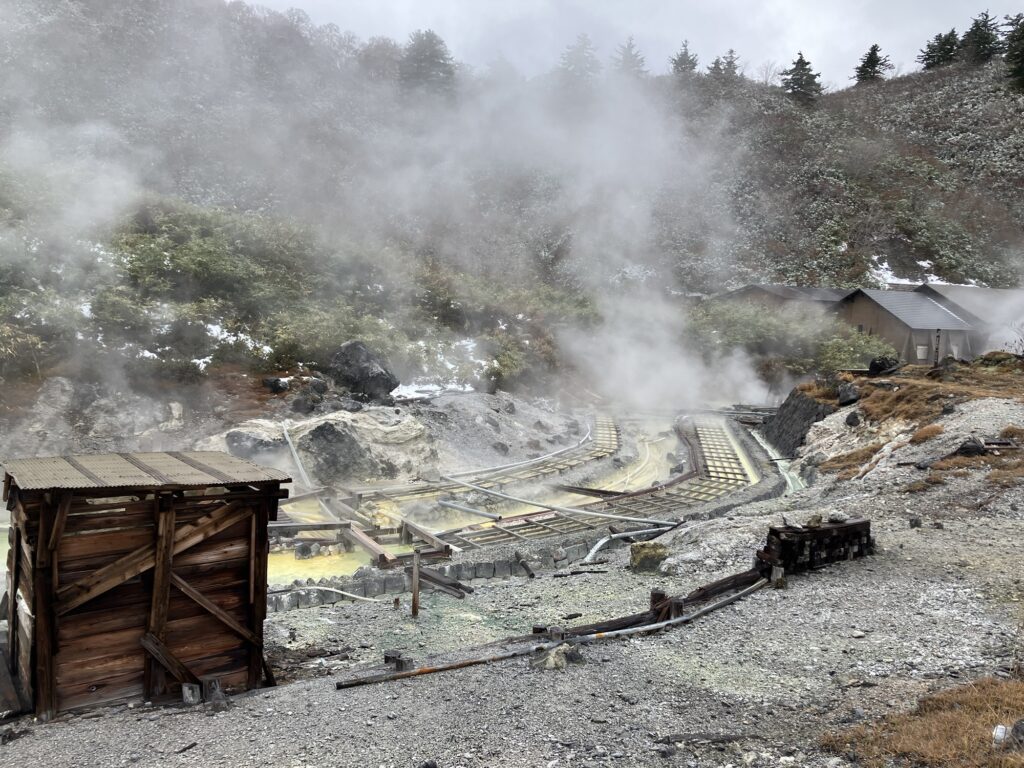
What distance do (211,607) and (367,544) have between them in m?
6.48

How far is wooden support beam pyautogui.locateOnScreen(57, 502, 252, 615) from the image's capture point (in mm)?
6000

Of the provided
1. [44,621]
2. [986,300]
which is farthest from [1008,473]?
[986,300]

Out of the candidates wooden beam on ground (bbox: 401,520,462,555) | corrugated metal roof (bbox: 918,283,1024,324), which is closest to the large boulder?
wooden beam on ground (bbox: 401,520,462,555)

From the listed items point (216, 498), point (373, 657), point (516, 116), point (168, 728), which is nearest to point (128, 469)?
point (216, 498)

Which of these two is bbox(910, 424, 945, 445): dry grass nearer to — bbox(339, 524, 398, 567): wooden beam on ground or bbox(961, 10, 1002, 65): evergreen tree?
bbox(339, 524, 398, 567): wooden beam on ground

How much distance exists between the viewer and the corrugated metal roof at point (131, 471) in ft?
19.9

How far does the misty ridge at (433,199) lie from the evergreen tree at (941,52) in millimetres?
5553

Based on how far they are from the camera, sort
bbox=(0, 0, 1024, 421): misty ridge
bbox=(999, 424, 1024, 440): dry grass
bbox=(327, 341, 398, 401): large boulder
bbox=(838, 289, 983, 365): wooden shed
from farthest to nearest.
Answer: bbox=(838, 289, 983, 365): wooden shed < bbox=(0, 0, 1024, 421): misty ridge < bbox=(327, 341, 398, 401): large boulder < bbox=(999, 424, 1024, 440): dry grass

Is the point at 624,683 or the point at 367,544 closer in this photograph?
the point at 624,683

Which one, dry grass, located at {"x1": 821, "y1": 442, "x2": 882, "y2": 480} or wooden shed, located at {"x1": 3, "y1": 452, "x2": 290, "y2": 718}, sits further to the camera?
dry grass, located at {"x1": 821, "y1": 442, "x2": 882, "y2": 480}

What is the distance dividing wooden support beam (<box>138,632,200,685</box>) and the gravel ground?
0.39 metres

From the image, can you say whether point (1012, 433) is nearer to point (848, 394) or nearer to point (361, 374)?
point (848, 394)

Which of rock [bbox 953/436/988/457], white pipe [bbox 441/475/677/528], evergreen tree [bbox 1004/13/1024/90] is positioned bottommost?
white pipe [bbox 441/475/677/528]

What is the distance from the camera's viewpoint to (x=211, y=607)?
6781 millimetres
